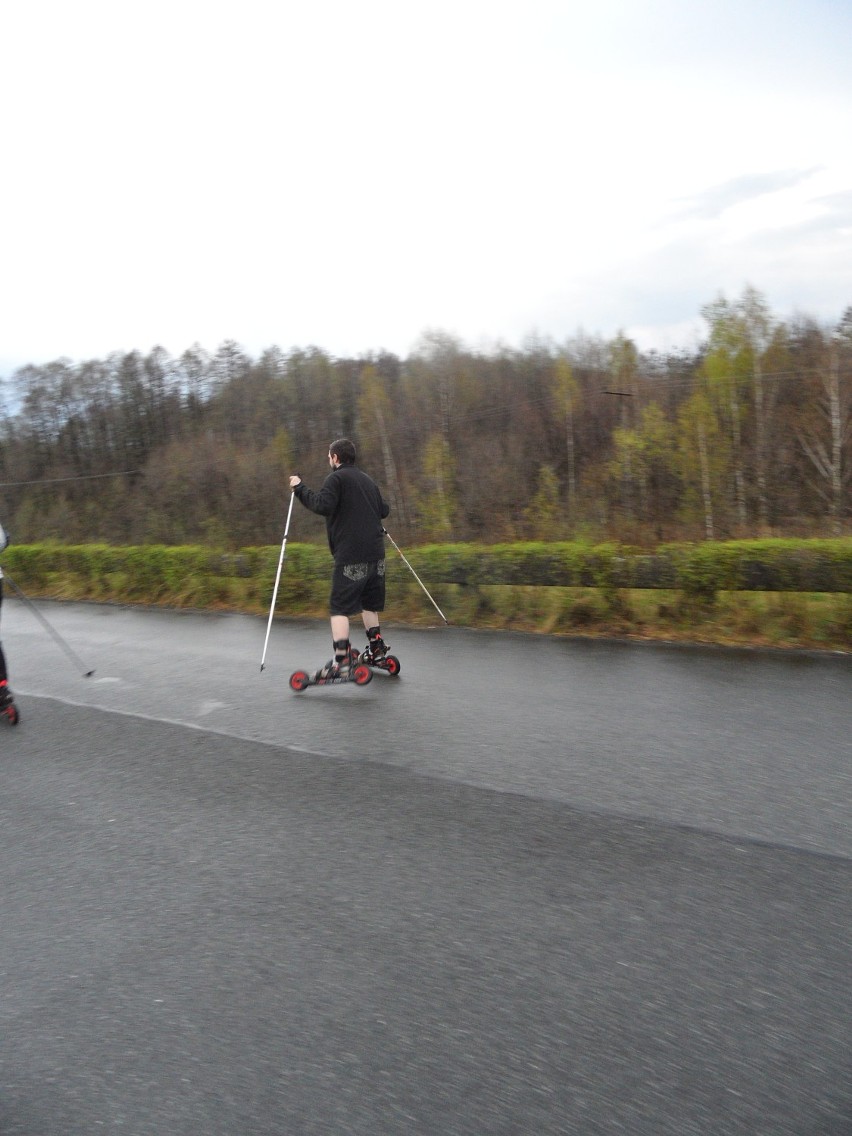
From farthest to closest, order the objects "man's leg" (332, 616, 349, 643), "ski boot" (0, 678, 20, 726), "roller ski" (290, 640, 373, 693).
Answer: "man's leg" (332, 616, 349, 643) → "roller ski" (290, 640, 373, 693) → "ski boot" (0, 678, 20, 726)

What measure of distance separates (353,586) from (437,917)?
4.64 meters

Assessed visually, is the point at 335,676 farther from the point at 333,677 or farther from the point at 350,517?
the point at 350,517

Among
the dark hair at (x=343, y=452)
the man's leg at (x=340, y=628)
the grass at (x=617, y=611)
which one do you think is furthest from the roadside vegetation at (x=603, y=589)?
the dark hair at (x=343, y=452)

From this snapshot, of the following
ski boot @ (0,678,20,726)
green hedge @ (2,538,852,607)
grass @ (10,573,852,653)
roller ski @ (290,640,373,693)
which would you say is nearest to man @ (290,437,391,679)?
roller ski @ (290,640,373,693)

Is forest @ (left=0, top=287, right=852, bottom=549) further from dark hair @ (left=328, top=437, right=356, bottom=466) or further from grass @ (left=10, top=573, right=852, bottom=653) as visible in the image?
dark hair @ (left=328, top=437, right=356, bottom=466)

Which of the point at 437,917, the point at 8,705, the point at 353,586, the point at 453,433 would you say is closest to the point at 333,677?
the point at 353,586

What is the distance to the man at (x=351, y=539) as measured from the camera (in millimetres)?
8031

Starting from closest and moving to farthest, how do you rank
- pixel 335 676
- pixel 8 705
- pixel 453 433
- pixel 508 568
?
pixel 8 705 < pixel 335 676 < pixel 508 568 < pixel 453 433

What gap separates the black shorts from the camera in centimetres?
809

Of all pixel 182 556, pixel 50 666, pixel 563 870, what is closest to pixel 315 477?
pixel 182 556

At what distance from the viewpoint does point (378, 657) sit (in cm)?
829

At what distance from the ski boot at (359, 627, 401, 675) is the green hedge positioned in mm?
3027

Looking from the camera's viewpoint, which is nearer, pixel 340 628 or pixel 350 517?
pixel 340 628

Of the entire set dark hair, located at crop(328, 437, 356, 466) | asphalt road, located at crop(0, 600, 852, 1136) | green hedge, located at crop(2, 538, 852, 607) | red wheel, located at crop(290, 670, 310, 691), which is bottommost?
asphalt road, located at crop(0, 600, 852, 1136)
